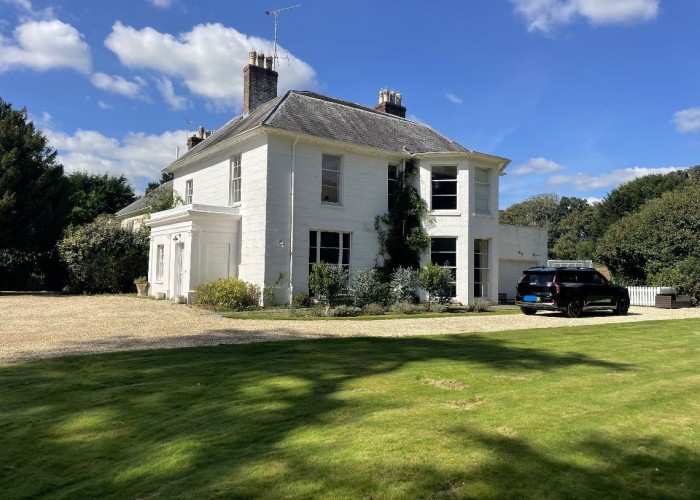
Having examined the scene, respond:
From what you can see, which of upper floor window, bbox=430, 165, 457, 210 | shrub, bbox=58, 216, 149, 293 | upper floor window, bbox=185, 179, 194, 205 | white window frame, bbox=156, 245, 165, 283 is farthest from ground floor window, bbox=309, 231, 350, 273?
shrub, bbox=58, 216, 149, 293

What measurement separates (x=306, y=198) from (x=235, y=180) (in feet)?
11.4

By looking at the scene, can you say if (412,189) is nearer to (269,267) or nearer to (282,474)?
(269,267)

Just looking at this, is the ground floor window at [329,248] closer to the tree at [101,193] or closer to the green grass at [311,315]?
the green grass at [311,315]

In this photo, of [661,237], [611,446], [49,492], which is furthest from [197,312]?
[661,237]

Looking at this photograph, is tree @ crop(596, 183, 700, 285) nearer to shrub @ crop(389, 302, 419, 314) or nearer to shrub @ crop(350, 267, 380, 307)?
shrub @ crop(389, 302, 419, 314)

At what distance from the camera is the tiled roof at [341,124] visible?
20367 mm

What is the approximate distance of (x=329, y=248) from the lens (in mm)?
20516

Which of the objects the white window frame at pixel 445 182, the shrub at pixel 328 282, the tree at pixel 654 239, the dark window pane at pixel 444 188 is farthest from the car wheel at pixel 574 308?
the tree at pixel 654 239

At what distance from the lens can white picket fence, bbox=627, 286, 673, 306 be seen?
2419 centimetres

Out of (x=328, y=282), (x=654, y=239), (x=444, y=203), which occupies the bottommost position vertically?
(x=328, y=282)

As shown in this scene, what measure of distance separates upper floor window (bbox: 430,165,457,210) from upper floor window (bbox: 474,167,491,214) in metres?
1.03

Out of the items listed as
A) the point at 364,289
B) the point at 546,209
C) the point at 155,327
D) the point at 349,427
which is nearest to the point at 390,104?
the point at 364,289

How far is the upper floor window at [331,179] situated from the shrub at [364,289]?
12.9 feet

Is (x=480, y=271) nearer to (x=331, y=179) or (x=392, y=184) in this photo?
(x=392, y=184)
